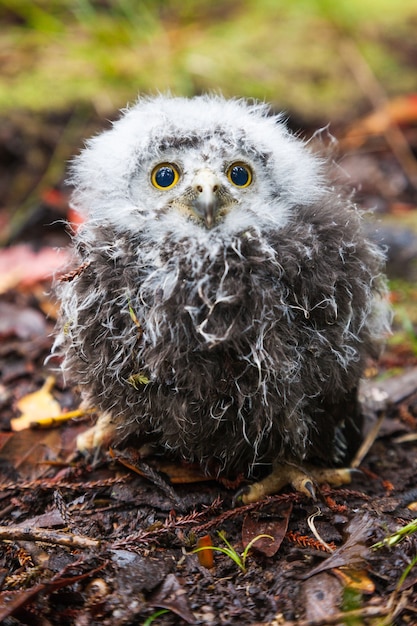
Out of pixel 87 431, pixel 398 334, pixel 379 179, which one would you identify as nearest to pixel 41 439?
pixel 87 431

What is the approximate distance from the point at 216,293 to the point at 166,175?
1.78 ft

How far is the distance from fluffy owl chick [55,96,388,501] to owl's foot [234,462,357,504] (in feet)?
0.04

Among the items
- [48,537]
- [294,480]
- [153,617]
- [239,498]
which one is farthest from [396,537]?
[48,537]

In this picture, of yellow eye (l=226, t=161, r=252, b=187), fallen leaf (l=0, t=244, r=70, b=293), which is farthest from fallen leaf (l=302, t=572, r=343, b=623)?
fallen leaf (l=0, t=244, r=70, b=293)

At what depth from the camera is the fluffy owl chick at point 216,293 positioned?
241 centimetres

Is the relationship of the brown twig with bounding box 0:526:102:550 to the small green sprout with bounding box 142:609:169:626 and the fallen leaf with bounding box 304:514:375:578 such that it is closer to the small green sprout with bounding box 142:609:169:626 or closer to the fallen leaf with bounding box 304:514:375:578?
the small green sprout with bounding box 142:609:169:626

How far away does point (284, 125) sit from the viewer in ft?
9.72

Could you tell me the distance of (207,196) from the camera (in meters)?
2.37

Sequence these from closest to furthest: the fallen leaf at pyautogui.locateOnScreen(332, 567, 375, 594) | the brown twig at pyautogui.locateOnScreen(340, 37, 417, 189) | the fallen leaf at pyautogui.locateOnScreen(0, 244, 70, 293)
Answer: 1. the fallen leaf at pyautogui.locateOnScreen(332, 567, 375, 594)
2. the fallen leaf at pyautogui.locateOnScreen(0, 244, 70, 293)
3. the brown twig at pyautogui.locateOnScreen(340, 37, 417, 189)

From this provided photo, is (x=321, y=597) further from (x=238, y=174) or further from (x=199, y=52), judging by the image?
(x=199, y=52)

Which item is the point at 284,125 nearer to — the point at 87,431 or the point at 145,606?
the point at 87,431

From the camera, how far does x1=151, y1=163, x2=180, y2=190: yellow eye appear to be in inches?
101

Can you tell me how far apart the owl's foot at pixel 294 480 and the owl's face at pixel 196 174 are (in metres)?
1.08

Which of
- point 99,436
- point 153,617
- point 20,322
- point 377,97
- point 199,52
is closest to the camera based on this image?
point 153,617
